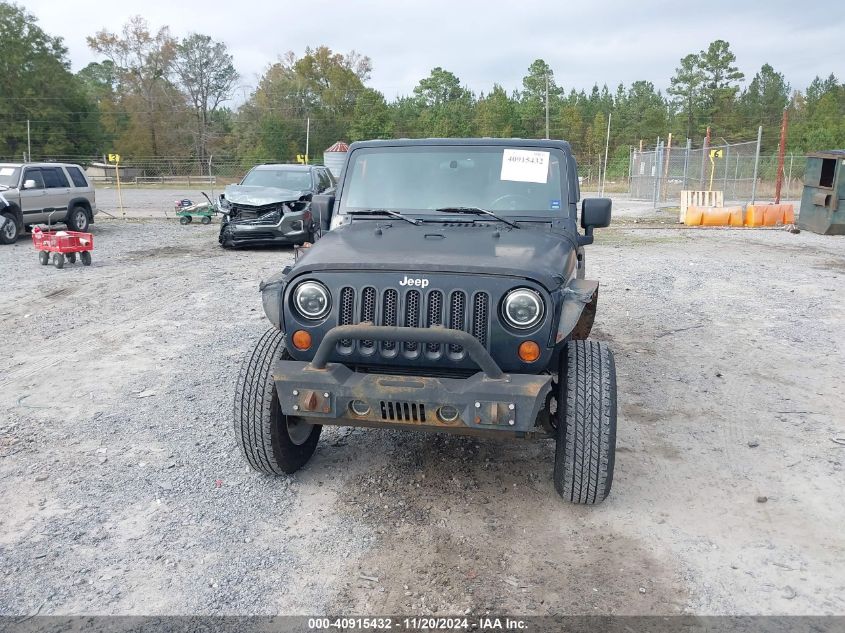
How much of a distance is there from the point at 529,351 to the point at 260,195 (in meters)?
10.8

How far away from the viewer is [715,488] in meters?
4.05

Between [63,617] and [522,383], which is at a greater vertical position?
[522,383]

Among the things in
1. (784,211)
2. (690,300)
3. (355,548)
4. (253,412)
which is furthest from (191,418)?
(784,211)

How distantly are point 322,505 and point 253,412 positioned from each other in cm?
62

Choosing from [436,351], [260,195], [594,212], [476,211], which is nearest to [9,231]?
[260,195]

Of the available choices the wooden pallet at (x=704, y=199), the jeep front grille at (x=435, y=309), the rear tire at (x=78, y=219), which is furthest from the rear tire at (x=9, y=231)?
the wooden pallet at (x=704, y=199)

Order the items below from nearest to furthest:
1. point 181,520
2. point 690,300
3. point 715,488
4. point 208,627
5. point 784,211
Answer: point 208,627 < point 181,520 < point 715,488 < point 690,300 < point 784,211

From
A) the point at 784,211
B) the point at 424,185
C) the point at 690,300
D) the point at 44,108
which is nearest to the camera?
the point at 424,185

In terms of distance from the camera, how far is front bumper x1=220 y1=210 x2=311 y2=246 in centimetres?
1310

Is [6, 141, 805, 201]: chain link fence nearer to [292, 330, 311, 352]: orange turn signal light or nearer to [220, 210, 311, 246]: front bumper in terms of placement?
[220, 210, 311, 246]: front bumper

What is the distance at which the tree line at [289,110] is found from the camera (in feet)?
174

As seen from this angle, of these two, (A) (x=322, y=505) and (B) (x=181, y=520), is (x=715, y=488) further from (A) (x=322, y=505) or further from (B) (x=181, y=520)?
(B) (x=181, y=520)

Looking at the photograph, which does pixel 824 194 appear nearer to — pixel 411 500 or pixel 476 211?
pixel 476 211

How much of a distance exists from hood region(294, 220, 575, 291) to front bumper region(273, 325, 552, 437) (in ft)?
1.30
